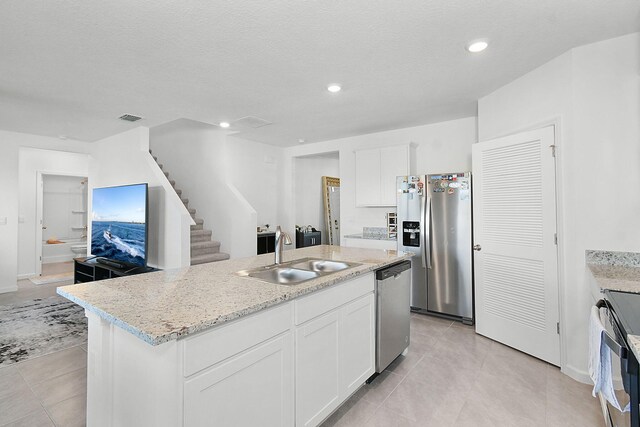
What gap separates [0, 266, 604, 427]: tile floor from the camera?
1.94m

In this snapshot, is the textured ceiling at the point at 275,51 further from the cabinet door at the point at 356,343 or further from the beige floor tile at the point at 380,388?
the beige floor tile at the point at 380,388

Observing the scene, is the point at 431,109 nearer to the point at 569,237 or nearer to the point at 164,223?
the point at 569,237

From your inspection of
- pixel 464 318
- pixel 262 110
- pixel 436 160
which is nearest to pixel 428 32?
pixel 262 110

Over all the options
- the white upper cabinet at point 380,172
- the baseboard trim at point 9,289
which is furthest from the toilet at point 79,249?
the white upper cabinet at point 380,172

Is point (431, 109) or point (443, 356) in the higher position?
point (431, 109)

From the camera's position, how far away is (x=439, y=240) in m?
3.74

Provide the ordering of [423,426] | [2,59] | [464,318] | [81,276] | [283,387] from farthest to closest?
[81,276], [464,318], [2,59], [423,426], [283,387]

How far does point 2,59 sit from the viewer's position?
2418mm

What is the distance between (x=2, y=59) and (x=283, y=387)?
3.24m

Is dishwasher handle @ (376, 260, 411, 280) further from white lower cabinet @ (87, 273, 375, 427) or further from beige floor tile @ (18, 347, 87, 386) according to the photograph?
beige floor tile @ (18, 347, 87, 386)

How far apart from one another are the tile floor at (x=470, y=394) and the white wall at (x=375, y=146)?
2.42 metres

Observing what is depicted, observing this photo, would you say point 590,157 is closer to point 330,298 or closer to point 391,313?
point 391,313

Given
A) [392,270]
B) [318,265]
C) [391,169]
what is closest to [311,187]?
[391,169]

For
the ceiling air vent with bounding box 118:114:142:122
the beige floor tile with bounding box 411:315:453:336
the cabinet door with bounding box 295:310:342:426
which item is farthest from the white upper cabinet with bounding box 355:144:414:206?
the ceiling air vent with bounding box 118:114:142:122
